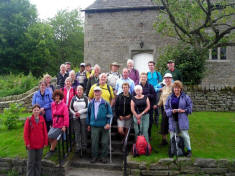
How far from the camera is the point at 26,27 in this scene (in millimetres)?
26328

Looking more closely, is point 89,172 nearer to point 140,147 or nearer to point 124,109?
point 140,147

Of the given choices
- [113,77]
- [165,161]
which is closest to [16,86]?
[113,77]

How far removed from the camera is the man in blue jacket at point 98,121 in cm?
575

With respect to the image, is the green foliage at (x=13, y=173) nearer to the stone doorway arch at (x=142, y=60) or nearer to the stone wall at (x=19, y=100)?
the stone wall at (x=19, y=100)

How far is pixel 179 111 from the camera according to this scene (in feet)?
17.7

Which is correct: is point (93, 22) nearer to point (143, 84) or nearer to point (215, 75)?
point (215, 75)

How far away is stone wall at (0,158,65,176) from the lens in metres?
5.61

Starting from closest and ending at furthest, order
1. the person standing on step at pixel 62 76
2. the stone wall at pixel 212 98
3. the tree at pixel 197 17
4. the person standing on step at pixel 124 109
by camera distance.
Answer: the person standing on step at pixel 124 109 < the person standing on step at pixel 62 76 < the stone wall at pixel 212 98 < the tree at pixel 197 17

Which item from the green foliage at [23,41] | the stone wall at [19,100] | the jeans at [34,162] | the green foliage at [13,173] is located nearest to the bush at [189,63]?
the stone wall at [19,100]

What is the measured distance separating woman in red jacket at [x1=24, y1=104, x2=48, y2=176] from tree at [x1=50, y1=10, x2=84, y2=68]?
91.4 feet

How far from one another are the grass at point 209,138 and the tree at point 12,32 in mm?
21896

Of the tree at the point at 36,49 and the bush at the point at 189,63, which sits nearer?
the bush at the point at 189,63

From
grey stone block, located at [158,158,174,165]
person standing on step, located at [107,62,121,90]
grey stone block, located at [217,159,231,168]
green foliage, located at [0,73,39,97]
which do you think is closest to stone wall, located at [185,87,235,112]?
person standing on step, located at [107,62,121,90]

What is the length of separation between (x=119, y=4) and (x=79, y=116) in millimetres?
11115
